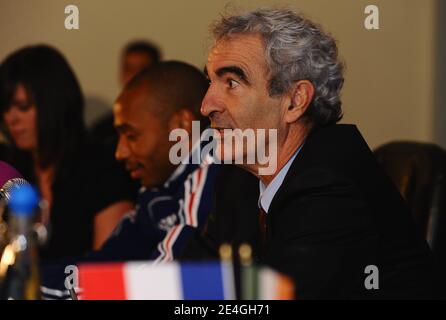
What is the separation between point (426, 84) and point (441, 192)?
1.21 meters

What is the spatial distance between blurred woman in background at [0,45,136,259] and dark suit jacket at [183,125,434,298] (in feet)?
3.34

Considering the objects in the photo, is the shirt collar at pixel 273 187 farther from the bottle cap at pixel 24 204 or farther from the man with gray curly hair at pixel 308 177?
the bottle cap at pixel 24 204

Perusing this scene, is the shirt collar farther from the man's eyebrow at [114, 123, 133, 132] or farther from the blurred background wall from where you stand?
the blurred background wall

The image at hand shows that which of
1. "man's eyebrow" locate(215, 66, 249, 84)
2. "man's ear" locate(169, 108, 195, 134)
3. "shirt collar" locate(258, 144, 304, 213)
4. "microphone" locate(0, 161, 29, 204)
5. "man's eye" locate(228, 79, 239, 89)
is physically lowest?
"shirt collar" locate(258, 144, 304, 213)

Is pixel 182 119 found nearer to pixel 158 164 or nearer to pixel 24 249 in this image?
pixel 158 164

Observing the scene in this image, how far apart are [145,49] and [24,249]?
291 cm

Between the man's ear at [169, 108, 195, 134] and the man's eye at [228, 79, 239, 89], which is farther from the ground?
the man's eye at [228, 79, 239, 89]

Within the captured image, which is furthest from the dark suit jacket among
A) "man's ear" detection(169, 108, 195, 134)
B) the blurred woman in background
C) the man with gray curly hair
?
the blurred woman in background

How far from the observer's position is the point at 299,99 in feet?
5.45

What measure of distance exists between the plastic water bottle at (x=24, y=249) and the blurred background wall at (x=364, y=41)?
1914 millimetres

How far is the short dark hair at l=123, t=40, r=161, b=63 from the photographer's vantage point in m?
3.77

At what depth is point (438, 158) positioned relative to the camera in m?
2.18

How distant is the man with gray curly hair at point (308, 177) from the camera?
1413 millimetres
